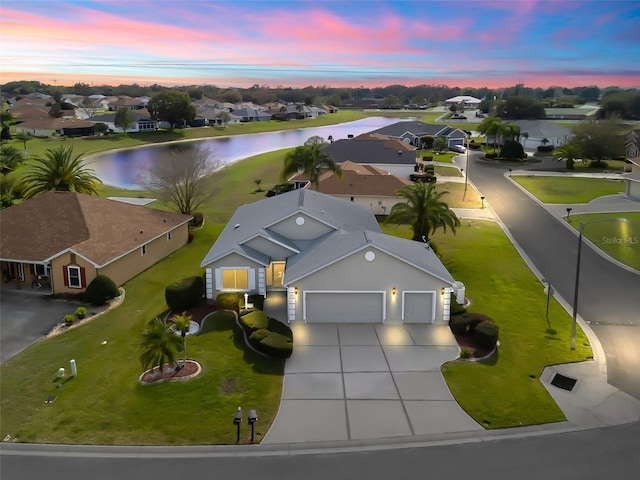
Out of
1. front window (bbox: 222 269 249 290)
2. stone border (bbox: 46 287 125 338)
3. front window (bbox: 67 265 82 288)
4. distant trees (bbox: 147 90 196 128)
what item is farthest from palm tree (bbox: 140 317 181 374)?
distant trees (bbox: 147 90 196 128)

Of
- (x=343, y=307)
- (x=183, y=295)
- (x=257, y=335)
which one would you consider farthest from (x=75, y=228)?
(x=343, y=307)

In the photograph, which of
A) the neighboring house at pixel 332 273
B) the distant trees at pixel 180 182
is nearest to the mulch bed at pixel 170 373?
the neighboring house at pixel 332 273

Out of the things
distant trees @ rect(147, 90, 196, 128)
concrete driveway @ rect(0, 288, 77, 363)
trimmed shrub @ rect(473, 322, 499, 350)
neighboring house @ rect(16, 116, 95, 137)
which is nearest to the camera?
trimmed shrub @ rect(473, 322, 499, 350)

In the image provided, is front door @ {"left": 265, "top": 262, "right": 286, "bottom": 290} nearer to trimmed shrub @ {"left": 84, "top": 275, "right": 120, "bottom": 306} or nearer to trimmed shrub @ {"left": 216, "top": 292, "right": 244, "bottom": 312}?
trimmed shrub @ {"left": 216, "top": 292, "right": 244, "bottom": 312}

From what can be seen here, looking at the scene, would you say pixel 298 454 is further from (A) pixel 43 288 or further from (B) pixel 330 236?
(A) pixel 43 288

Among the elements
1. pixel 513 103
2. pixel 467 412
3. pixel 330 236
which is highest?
pixel 513 103

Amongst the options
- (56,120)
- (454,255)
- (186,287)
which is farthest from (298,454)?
(56,120)
